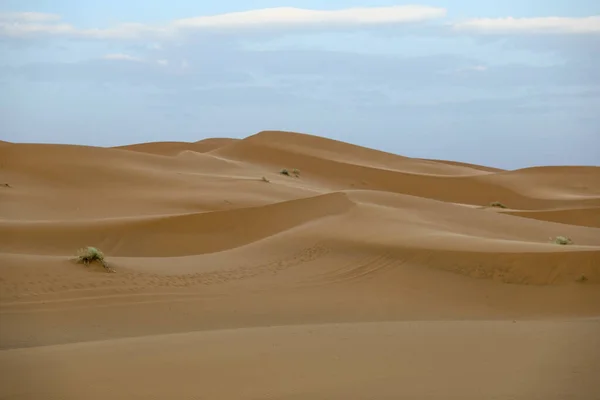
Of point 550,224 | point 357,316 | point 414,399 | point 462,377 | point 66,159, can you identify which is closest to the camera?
point 414,399

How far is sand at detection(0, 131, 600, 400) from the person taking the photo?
18.7ft

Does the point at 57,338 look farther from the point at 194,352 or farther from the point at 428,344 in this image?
the point at 428,344

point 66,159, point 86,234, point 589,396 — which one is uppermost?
point 66,159

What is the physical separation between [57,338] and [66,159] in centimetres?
1707

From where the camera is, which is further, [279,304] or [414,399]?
[279,304]

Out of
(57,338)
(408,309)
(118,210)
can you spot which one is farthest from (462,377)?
(118,210)

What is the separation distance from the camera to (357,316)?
8555 mm

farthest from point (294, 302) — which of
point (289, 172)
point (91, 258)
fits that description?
point (289, 172)

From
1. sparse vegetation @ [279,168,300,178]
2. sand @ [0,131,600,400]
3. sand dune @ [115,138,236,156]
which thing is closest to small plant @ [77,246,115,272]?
sand @ [0,131,600,400]

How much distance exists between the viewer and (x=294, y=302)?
9031 millimetres

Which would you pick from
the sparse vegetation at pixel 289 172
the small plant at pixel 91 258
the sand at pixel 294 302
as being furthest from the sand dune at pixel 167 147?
the small plant at pixel 91 258

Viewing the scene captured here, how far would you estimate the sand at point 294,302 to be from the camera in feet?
18.7

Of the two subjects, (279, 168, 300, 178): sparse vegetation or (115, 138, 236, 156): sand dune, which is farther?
(115, 138, 236, 156): sand dune

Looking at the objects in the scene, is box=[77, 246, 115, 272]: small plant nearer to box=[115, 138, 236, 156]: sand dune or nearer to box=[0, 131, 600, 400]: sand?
box=[0, 131, 600, 400]: sand
